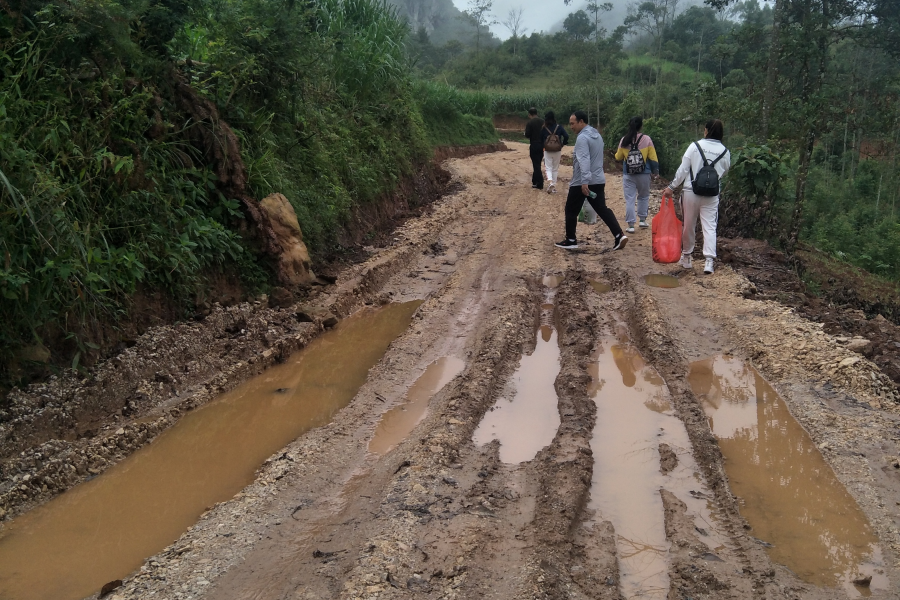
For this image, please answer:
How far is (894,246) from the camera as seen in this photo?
1338 cm

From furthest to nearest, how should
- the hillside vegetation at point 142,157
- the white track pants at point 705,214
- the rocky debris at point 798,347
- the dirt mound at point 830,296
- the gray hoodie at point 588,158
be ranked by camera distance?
the gray hoodie at point 588,158, the white track pants at point 705,214, the dirt mound at point 830,296, the rocky debris at point 798,347, the hillside vegetation at point 142,157

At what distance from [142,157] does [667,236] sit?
5841 mm

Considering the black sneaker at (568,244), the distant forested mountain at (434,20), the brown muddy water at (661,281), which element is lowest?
the brown muddy water at (661,281)

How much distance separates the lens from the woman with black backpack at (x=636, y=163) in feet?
30.8

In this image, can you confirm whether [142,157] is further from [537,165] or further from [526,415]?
[537,165]

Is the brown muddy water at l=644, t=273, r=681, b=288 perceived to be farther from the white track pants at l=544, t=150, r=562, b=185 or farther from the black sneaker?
the white track pants at l=544, t=150, r=562, b=185

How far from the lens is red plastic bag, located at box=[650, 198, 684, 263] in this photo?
791 cm

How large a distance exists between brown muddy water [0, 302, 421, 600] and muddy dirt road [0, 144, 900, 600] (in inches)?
0.7

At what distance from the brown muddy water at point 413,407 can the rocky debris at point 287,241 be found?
2.17 m

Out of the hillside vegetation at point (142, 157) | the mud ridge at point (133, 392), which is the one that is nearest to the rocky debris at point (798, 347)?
the mud ridge at point (133, 392)

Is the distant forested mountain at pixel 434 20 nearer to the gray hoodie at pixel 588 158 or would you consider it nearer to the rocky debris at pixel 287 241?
the gray hoodie at pixel 588 158

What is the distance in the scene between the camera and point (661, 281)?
24.6 feet

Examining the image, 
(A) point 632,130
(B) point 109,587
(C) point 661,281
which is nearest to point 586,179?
(A) point 632,130

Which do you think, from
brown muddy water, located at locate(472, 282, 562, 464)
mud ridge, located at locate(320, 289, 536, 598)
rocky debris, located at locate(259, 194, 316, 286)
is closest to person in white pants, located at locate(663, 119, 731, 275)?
brown muddy water, located at locate(472, 282, 562, 464)
